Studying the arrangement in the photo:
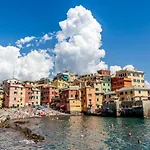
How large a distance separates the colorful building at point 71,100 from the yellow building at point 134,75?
29.6m

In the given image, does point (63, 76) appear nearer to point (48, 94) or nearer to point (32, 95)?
point (48, 94)

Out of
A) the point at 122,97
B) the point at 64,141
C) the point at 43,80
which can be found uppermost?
the point at 43,80

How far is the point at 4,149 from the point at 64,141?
10.0 metres

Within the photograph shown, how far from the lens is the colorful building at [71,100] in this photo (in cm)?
10900

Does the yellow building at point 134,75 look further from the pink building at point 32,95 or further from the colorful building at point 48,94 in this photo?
the pink building at point 32,95

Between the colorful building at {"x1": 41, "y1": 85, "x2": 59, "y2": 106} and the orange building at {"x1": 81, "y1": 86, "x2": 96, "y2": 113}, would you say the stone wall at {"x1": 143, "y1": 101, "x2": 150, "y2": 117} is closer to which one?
the orange building at {"x1": 81, "y1": 86, "x2": 96, "y2": 113}

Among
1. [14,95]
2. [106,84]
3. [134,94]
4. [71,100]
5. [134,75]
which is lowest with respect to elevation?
[71,100]

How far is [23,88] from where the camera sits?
4766 inches

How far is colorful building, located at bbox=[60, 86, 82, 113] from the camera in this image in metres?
109

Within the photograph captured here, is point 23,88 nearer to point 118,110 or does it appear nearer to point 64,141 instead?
point 118,110

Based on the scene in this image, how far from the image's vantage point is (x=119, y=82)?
123m

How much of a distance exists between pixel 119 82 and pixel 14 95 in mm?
56377

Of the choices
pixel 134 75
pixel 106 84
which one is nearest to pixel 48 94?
pixel 106 84

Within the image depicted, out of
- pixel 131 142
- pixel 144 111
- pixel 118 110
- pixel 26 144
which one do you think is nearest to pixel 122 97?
pixel 118 110
